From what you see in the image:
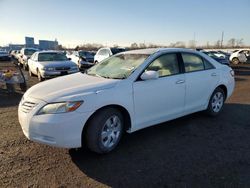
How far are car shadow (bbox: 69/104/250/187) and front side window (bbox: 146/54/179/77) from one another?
115 centimetres

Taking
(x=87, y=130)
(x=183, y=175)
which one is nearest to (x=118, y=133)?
(x=87, y=130)

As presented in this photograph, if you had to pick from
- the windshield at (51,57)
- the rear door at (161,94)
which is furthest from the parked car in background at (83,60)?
the rear door at (161,94)

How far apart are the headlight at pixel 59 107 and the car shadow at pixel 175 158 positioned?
0.81 meters

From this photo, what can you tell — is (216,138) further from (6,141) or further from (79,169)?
(6,141)

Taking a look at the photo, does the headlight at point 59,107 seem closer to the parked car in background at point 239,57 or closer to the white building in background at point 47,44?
the parked car in background at point 239,57

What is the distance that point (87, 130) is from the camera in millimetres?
3557

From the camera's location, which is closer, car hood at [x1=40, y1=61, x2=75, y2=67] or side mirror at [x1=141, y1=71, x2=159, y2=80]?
side mirror at [x1=141, y1=71, x2=159, y2=80]

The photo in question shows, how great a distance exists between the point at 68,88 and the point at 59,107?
0.47 m

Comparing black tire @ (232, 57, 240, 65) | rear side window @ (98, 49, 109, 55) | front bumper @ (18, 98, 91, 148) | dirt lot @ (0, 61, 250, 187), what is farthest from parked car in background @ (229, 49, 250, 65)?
front bumper @ (18, 98, 91, 148)

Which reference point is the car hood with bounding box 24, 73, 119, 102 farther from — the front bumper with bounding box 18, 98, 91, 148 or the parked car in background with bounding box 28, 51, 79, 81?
the parked car in background with bounding box 28, 51, 79, 81

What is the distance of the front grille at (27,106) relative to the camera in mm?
3555

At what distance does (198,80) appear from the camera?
5164mm

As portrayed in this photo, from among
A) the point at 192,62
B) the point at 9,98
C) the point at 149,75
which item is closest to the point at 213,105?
the point at 192,62

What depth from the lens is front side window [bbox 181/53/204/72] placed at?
5074 millimetres
